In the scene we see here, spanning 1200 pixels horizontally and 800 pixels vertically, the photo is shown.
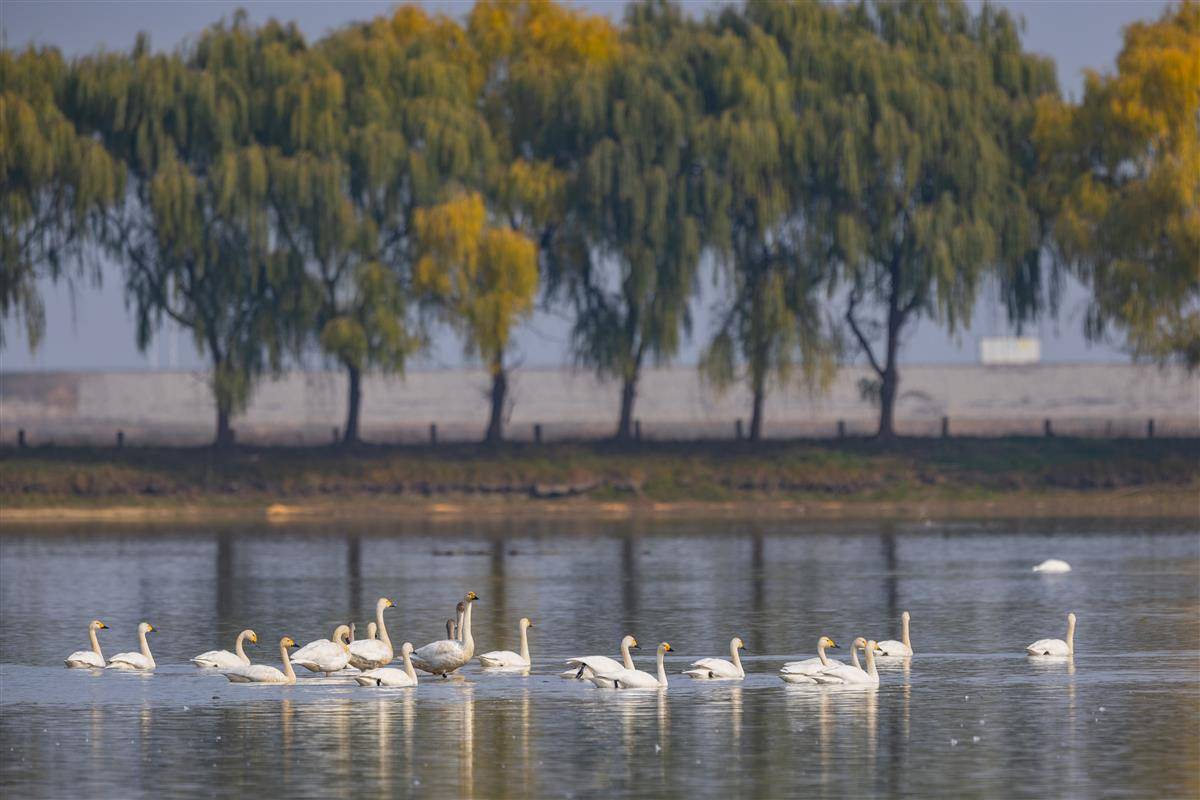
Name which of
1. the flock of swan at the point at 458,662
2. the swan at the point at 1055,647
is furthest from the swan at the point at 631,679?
the swan at the point at 1055,647

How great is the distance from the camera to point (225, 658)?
32562 millimetres

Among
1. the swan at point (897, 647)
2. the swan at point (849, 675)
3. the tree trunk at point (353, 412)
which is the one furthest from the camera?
the tree trunk at point (353, 412)

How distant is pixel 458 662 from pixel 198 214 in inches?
1806

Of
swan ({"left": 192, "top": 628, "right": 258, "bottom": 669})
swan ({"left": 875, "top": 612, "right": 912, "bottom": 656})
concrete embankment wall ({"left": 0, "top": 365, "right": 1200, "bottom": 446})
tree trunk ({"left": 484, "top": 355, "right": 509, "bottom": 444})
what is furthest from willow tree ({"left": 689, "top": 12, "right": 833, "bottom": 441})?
swan ({"left": 192, "top": 628, "right": 258, "bottom": 669})

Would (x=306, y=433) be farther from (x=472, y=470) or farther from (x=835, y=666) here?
(x=835, y=666)

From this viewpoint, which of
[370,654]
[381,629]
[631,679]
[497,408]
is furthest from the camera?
[497,408]

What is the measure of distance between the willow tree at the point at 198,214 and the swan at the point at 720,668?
4555cm

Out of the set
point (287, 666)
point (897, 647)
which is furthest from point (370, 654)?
point (897, 647)

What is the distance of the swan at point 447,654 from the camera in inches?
1259

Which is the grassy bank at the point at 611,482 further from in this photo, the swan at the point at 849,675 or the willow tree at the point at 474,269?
the swan at the point at 849,675

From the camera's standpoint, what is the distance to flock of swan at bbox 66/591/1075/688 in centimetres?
3077

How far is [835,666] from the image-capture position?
1215 inches

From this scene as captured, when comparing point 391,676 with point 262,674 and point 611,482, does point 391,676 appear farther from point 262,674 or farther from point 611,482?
point 611,482

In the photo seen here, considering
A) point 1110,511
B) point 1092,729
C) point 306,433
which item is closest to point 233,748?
point 1092,729
